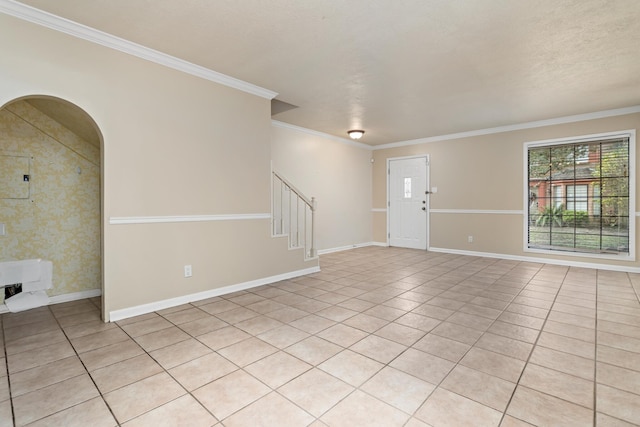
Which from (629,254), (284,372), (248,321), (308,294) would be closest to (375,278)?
(308,294)

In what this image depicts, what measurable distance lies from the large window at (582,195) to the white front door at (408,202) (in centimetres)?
204

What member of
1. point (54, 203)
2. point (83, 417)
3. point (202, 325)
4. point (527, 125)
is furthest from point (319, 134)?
point (83, 417)

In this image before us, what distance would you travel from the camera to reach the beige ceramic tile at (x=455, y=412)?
5.06 feet

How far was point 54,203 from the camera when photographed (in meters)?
3.36

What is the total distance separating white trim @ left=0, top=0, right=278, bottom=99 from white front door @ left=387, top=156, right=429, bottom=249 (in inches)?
177

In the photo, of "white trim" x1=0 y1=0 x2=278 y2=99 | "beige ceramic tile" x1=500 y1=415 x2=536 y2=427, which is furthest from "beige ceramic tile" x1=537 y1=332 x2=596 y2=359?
"white trim" x1=0 y1=0 x2=278 y2=99

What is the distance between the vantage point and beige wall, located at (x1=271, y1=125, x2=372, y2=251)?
19.1ft

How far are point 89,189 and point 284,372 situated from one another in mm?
3251

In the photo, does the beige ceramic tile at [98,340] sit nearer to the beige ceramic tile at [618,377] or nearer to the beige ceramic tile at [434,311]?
the beige ceramic tile at [434,311]

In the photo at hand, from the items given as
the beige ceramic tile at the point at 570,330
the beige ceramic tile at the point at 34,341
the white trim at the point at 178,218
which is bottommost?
the beige ceramic tile at the point at 34,341

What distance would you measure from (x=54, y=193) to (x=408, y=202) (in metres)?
6.45

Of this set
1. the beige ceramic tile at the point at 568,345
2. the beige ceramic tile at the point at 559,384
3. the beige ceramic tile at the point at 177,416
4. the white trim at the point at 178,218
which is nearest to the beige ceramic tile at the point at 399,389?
the beige ceramic tile at the point at 559,384

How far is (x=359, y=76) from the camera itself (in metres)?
3.58

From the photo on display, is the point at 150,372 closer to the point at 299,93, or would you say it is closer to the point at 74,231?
the point at 74,231
